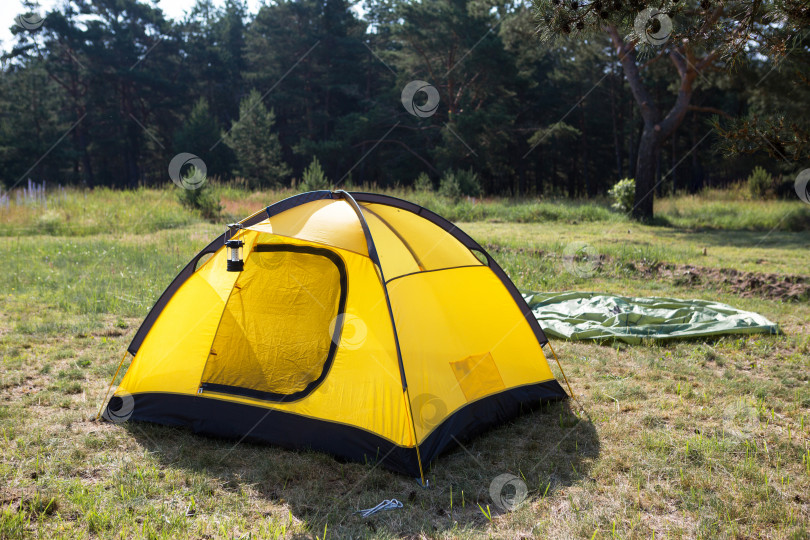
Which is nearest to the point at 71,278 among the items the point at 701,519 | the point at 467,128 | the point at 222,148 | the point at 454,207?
the point at 701,519

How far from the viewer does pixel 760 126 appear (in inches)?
143

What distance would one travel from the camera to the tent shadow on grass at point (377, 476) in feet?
8.39

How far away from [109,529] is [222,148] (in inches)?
1255

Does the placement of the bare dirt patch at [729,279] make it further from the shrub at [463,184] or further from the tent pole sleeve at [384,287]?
the shrub at [463,184]

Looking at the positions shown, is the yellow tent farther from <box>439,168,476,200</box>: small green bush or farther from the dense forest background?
the dense forest background

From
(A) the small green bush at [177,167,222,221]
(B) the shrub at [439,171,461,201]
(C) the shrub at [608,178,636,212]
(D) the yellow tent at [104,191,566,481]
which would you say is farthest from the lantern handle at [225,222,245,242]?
(B) the shrub at [439,171,461,201]

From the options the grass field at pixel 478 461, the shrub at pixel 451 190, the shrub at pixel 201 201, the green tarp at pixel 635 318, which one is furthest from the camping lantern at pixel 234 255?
the shrub at pixel 451 190

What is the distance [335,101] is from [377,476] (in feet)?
106

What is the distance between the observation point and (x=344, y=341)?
3.26 m

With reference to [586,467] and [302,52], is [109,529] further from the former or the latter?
[302,52]

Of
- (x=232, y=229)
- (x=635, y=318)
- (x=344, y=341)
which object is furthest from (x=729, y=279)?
(x=232, y=229)

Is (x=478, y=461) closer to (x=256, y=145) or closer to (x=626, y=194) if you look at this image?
(x=626, y=194)

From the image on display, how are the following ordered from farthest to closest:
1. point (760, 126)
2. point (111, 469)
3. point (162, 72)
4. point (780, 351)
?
point (162, 72), point (780, 351), point (760, 126), point (111, 469)

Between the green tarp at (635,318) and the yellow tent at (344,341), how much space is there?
164 centimetres
